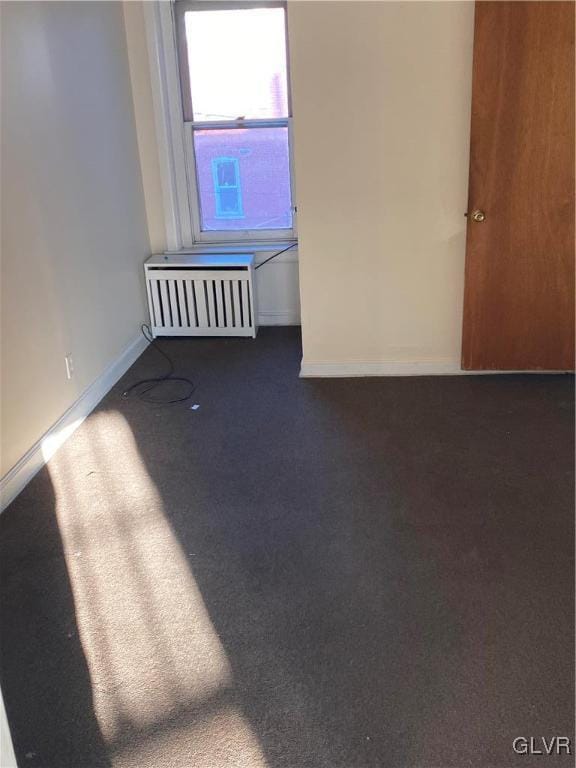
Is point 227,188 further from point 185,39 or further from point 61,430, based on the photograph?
point 61,430

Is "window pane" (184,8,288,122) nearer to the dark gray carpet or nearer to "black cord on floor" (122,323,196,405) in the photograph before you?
"black cord on floor" (122,323,196,405)

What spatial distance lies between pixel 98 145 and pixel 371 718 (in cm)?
317

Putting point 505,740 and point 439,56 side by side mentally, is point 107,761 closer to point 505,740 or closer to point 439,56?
point 505,740

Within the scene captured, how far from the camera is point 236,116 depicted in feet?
14.4

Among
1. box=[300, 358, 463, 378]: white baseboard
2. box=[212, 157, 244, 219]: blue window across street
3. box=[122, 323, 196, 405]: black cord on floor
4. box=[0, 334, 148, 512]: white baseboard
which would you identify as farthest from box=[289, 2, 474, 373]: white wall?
box=[212, 157, 244, 219]: blue window across street

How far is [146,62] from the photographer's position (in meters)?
4.13

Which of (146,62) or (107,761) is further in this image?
(146,62)

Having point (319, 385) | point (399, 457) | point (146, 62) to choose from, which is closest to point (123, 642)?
point (399, 457)

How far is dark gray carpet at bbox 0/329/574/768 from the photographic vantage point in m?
1.60

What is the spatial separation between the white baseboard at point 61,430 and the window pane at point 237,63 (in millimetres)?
1737

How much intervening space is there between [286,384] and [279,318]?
115 centimetres

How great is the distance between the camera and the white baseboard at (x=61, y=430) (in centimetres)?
264

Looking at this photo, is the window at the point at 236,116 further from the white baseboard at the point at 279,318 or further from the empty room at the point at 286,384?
the white baseboard at the point at 279,318

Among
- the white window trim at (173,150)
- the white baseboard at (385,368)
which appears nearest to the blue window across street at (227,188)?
the white window trim at (173,150)
